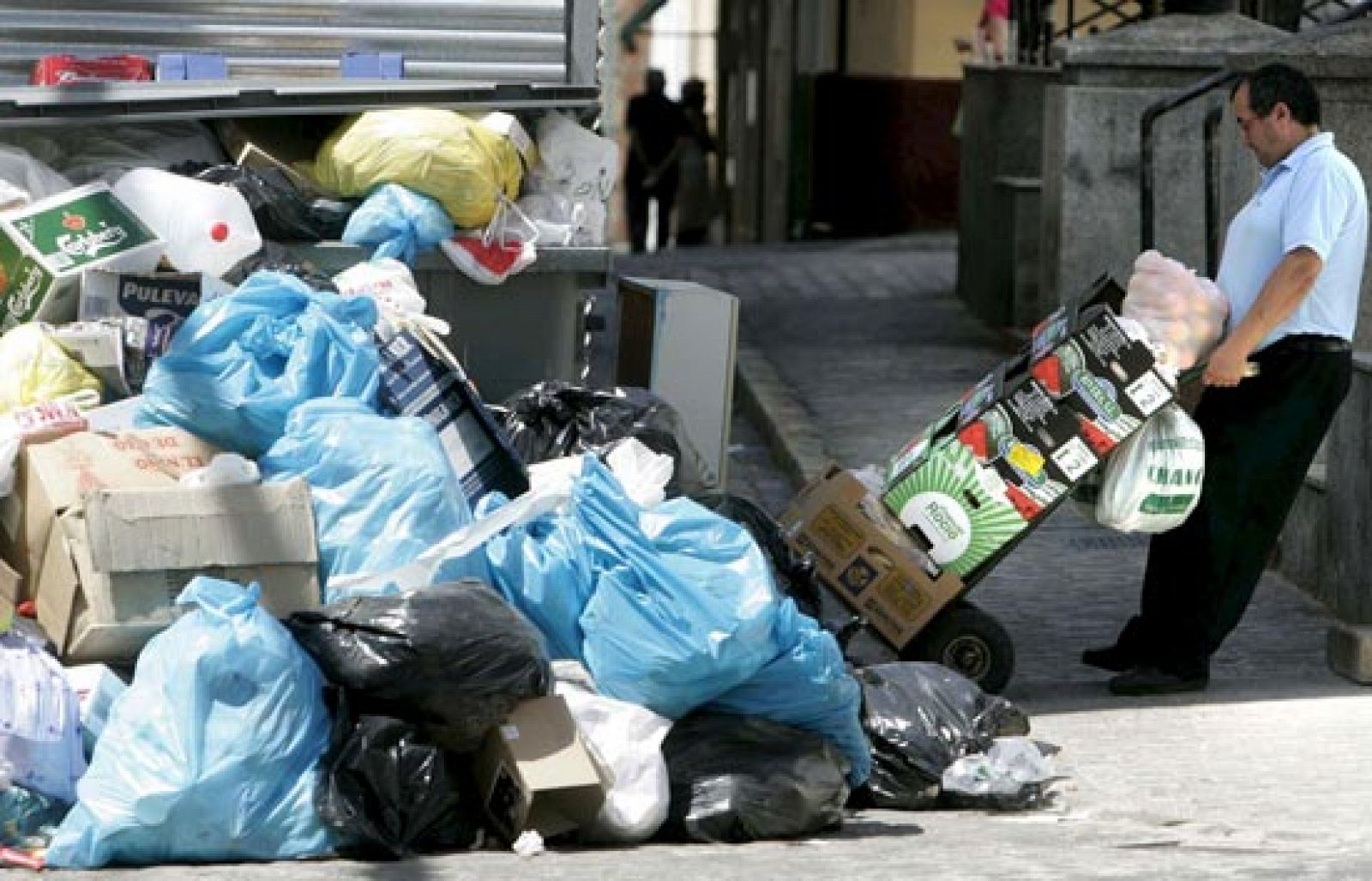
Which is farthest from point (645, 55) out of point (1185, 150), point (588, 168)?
point (588, 168)

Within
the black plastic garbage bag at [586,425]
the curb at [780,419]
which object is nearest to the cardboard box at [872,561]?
the black plastic garbage bag at [586,425]

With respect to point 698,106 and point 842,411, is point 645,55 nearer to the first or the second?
point 698,106

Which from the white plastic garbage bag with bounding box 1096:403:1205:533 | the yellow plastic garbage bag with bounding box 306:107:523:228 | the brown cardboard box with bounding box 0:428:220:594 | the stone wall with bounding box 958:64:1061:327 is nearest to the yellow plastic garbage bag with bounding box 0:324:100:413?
the brown cardboard box with bounding box 0:428:220:594

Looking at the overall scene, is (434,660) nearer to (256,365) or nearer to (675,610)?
(675,610)

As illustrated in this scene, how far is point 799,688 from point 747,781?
27 cm

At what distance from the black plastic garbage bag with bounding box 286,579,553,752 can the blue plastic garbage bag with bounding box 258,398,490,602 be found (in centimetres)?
44

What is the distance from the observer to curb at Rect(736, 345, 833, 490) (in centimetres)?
1231

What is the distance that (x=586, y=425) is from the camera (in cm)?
872

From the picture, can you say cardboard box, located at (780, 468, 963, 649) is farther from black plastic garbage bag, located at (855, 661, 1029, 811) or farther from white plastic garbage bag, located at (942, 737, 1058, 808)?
white plastic garbage bag, located at (942, 737, 1058, 808)

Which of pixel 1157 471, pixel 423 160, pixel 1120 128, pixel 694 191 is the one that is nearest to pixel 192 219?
pixel 423 160

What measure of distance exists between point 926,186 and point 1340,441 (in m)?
15.4

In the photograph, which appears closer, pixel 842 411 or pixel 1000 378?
pixel 1000 378

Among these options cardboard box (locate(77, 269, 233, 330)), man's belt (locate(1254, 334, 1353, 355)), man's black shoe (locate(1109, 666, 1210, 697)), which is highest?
cardboard box (locate(77, 269, 233, 330))

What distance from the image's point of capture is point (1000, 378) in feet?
28.0
